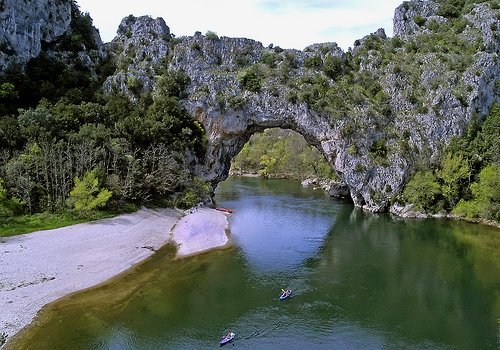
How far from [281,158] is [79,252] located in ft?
292

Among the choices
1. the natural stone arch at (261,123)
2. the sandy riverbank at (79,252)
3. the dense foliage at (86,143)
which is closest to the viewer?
the sandy riverbank at (79,252)

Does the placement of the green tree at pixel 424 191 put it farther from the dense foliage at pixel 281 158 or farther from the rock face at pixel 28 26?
the rock face at pixel 28 26

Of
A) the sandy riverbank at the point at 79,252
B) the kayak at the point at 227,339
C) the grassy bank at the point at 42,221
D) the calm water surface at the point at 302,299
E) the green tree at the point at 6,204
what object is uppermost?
the green tree at the point at 6,204

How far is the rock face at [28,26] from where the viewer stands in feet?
202

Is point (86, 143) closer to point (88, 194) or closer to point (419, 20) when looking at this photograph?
point (88, 194)

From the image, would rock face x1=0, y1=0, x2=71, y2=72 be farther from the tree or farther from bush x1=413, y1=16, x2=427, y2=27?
bush x1=413, y1=16, x2=427, y2=27

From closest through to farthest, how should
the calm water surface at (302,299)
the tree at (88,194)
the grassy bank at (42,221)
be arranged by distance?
the calm water surface at (302,299) → the grassy bank at (42,221) → the tree at (88,194)

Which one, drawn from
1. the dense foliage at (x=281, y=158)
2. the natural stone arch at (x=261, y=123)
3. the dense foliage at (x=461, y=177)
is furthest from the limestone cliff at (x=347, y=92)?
the dense foliage at (x=281, y=158)

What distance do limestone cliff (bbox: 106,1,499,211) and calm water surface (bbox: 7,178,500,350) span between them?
1995 centimetres

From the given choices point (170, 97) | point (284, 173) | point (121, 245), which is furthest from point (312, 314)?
point (284, 173)

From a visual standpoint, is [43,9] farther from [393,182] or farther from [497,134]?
[497,134]

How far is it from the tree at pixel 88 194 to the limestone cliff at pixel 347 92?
21137mm

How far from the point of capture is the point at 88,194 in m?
47.3

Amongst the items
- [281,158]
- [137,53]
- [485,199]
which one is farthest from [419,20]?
[281,158]
